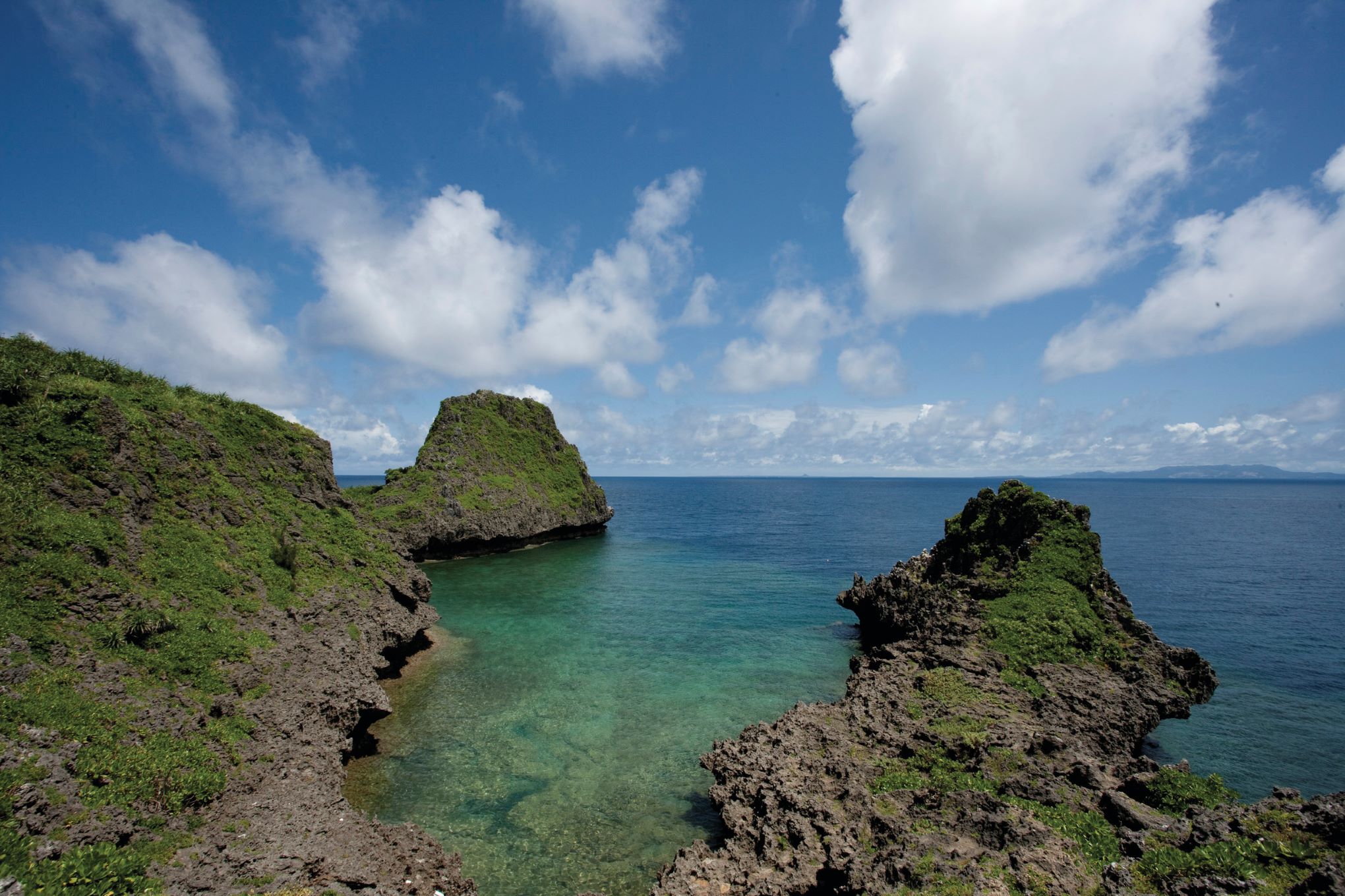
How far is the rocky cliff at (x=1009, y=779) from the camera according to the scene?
381 inches

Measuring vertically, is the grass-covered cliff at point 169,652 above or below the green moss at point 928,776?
above

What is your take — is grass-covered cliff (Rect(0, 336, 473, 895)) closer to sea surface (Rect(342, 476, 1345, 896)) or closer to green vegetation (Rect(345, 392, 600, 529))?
sea surface (Rect(342, 476, 1345, 896))

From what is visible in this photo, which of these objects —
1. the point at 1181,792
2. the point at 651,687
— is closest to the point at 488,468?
the point at 651,687

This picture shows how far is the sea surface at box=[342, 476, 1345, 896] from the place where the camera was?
16.2 metres

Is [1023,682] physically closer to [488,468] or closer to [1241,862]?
[1241,862]

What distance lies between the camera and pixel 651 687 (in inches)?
1034

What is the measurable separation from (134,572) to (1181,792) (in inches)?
1123

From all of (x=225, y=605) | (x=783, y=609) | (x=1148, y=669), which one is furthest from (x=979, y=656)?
(x=225, y=605)

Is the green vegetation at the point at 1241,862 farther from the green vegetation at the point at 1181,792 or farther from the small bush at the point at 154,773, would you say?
the small bush at the point at 154,773

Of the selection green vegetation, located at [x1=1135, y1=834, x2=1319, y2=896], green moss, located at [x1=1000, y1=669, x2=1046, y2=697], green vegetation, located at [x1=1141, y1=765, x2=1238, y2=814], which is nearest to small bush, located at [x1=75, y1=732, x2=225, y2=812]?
green vegetation, located at [x1=1135, y1=834, x2=1319, y2=896]

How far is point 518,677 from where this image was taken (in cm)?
2705

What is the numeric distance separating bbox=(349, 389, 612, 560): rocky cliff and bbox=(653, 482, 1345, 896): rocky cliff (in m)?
40.5

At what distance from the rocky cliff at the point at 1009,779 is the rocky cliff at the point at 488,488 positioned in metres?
40.5

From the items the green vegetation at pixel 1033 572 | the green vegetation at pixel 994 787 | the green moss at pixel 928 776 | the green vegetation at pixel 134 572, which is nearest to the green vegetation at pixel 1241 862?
the green vegetation at pixel 994 787
